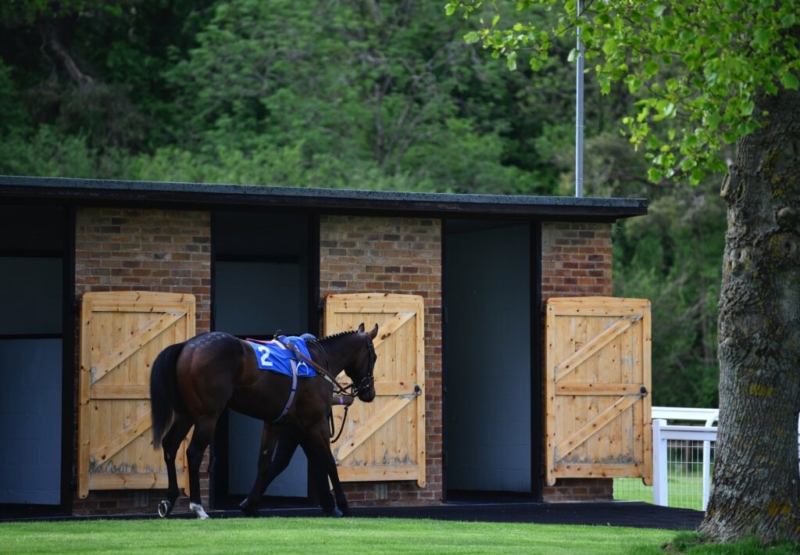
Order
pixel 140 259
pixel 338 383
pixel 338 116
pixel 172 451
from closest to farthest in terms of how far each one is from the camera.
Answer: pixel 172 451
pixel 338 383
pixel 140 259
pixel 338 116

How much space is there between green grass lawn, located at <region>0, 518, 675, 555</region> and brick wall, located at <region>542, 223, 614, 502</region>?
309 cm

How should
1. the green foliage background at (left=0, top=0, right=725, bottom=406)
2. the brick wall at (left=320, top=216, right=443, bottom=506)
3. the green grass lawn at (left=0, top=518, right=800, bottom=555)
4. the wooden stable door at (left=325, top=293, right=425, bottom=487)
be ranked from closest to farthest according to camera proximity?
1. the green grass lawn at (left=0, top=518, right=800, bottom=555)
2. the wooden stable door at (left=325, top=293, right=425, bottom=487)
3. the brick wall at (left=320, top=216, right=443, bottom=506)
4. the green foliage background at (left=0, top=0, right=725, bottom=406)

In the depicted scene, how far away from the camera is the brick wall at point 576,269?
50.1 ft

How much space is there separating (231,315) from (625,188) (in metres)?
17.8

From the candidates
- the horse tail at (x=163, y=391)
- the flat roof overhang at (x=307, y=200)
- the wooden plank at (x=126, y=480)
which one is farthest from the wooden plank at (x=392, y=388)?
the horse tail at (x=163, y=391)

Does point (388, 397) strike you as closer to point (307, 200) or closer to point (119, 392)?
point (307, 200)

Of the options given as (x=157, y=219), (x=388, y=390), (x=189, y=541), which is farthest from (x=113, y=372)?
(x=189, y=541)

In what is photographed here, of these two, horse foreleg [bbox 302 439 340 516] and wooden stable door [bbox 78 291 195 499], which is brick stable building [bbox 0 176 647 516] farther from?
horse foreleg [bbox 302 439 340 516]

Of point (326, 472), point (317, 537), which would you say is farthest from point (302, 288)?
point (317, 537)

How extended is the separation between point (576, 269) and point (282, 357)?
12.7 feet

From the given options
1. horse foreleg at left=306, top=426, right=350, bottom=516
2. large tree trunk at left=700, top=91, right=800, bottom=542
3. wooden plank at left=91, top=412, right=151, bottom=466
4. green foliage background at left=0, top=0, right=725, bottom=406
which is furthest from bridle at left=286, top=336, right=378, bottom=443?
green foliage background at left=0, top=0, right=725, bottom=406

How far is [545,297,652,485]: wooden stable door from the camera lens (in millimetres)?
14961

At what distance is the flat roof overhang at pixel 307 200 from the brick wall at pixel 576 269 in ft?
0.49

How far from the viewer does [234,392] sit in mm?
12656
